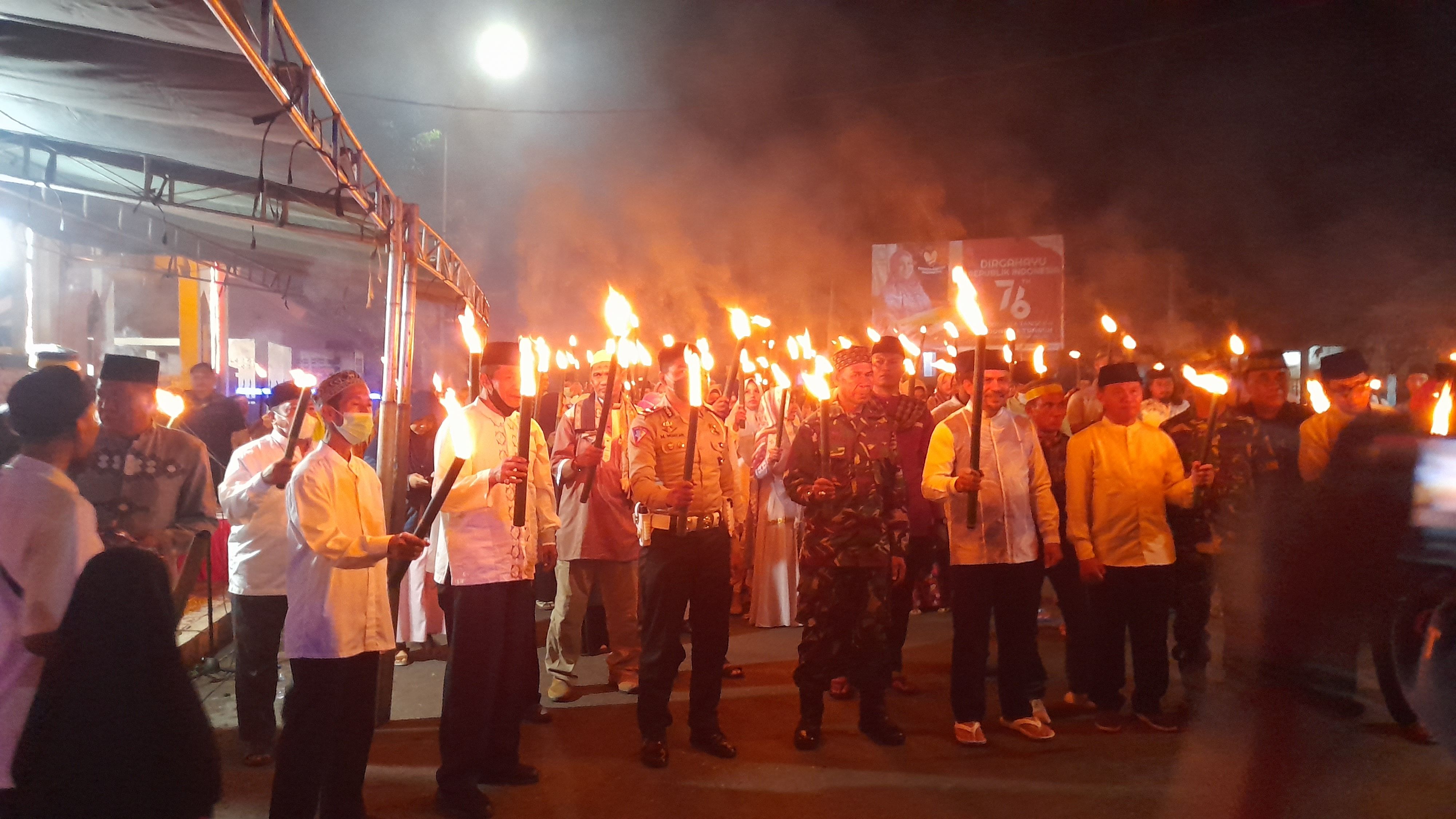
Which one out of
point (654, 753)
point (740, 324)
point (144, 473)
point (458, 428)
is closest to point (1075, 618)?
point (654, 753)

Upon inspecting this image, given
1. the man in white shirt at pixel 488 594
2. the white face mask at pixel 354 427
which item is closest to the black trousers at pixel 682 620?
the man in white shirt at pixel 488 594

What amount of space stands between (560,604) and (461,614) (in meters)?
2.14

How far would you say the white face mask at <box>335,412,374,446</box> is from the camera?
160 inches

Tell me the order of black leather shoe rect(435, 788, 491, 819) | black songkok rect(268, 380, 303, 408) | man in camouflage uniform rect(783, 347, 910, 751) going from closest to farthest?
black leather shoe rect(435, 788, 491, 819)
man in camouflage uniform rect(783, 347, 910, 751)
black songkok rect(268, 380, 303, 408)

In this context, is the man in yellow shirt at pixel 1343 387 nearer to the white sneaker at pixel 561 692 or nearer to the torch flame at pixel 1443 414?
the torch flame at pixel 1443 414

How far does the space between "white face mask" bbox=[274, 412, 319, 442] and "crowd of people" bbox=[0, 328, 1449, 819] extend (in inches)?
1.4

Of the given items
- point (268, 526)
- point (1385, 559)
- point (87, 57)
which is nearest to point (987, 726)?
point (1385, 559)

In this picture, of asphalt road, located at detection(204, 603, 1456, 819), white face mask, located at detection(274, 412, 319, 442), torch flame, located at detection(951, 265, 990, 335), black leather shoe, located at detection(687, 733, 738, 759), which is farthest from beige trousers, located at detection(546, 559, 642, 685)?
torch flame, located at detection(951, 265, 990, 335)

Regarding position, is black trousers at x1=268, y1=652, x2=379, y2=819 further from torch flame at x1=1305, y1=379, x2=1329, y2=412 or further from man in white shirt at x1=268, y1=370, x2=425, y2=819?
torch flame at x1=1305, y1=379, x2=1329, y2=412

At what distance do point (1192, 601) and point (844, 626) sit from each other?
2688 mm

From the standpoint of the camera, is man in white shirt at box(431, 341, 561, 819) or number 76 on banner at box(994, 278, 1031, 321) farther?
number 76 on banner at box(994, 278, 1031, 321)

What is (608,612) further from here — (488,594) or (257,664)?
(257,664)

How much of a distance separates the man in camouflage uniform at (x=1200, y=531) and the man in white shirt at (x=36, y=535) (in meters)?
5.14

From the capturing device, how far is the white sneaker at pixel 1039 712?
18.6 feet
